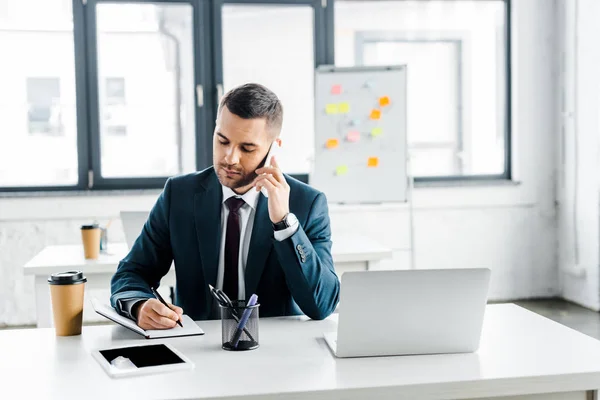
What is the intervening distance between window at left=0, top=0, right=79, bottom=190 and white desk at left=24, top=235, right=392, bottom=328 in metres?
1.68

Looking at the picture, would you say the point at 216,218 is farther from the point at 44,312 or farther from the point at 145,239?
the point at 44,312

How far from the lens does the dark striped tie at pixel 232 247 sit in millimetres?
2006

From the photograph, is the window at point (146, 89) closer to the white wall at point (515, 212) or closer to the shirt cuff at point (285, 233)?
the white wall at point (515, 212)

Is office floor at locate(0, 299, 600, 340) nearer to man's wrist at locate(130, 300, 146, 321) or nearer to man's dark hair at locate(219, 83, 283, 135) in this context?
man's dark hair at locate(219, 83, 283, 135)

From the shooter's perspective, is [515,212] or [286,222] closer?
[286,222]

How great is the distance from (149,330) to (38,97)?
3602 mm

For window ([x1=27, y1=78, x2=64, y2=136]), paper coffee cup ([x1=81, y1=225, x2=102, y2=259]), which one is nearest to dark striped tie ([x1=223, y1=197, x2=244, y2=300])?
paper coffee cup ([x1=81, y1=225, x2=102, y2=259])

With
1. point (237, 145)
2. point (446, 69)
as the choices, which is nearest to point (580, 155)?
point (446, 69)

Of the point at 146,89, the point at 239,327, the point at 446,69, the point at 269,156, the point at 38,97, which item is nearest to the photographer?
the point at 239,327

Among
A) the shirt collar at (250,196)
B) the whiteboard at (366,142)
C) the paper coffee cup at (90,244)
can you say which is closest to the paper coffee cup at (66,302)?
the shirt collar at (250,196)

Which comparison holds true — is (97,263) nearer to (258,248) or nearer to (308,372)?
(258,248)

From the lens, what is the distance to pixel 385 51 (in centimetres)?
543

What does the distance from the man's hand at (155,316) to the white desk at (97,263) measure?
3.82 ft

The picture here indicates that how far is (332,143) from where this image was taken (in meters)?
4.82
